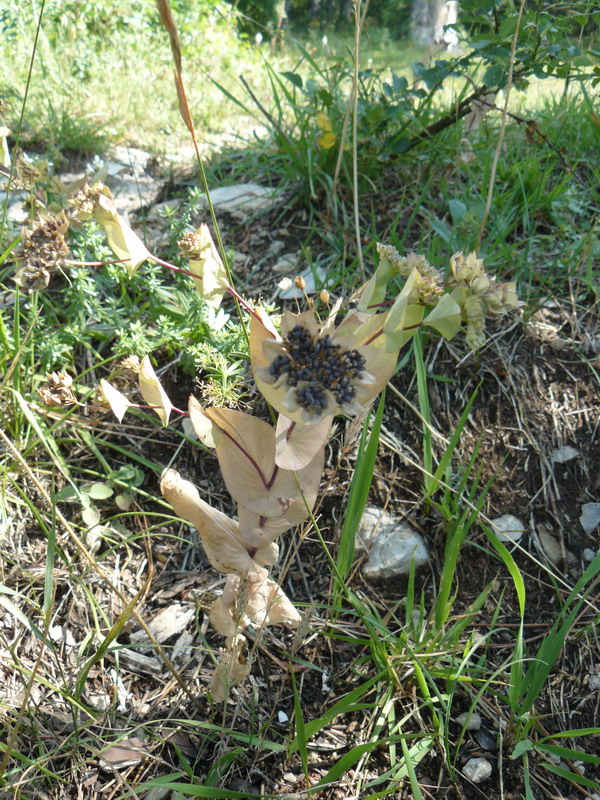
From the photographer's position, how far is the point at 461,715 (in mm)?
1377

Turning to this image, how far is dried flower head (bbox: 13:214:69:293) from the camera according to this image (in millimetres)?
1149

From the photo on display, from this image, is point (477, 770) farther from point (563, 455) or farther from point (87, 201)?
point (87, 201)

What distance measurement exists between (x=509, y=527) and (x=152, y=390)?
109cm

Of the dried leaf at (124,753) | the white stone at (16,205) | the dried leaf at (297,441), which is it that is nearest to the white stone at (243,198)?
the white stone at (16,205)

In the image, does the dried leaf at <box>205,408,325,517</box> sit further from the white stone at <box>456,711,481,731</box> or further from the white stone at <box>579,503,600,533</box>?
the white stone at <box>579,503,600,533</box>

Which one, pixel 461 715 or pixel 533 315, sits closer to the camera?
pixel 461 715

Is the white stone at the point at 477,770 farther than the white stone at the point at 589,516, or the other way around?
the white stone at the point at 589,516

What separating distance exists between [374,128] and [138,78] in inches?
80.1

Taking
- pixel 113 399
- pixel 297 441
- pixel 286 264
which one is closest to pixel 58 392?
pixel 113 399

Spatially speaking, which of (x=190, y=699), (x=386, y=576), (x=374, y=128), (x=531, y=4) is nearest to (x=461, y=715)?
(x=386, y=576)

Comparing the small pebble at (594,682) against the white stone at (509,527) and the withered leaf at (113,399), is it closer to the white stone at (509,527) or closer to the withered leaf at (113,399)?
the white stone at (509,527)

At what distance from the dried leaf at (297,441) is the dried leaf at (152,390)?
26cm

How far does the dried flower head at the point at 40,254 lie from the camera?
3.77ft

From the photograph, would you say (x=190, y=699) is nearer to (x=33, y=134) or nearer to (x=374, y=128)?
(x=374, y=128)
